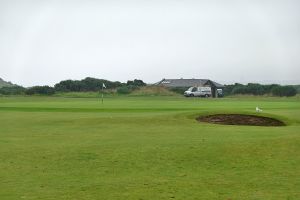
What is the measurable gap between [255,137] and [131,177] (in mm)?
8450

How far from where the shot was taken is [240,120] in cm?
2939

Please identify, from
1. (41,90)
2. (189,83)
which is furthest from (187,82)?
(41,90)

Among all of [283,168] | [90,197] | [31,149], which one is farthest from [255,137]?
[90,197]

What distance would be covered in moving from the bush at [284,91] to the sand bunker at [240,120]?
71604 millimetres

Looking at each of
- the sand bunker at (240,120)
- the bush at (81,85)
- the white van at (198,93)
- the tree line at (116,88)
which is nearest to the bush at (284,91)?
the tree line at (116,88)

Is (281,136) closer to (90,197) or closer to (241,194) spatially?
(241,194)

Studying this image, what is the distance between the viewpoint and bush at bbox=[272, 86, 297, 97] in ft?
324

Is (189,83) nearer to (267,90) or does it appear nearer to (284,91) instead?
(267,90)

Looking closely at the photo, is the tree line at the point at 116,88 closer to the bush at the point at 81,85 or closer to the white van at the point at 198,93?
the bush at the point at 81,85

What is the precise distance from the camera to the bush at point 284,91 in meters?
98.8

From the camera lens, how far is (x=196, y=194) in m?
11.7

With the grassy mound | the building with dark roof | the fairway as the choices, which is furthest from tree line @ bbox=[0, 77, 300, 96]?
the fairway

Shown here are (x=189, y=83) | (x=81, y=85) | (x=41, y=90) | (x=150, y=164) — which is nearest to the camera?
(x=150, y=164)

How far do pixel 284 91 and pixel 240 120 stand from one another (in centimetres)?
7559
